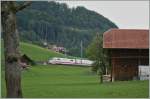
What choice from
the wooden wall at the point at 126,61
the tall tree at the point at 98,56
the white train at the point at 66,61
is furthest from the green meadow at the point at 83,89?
the white train at the point at 66,61

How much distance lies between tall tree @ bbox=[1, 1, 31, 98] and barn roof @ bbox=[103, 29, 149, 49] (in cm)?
2659

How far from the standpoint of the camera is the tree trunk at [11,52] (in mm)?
14734

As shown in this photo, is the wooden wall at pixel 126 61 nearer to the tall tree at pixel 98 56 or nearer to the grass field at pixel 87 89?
the grass field at pixel 87 89

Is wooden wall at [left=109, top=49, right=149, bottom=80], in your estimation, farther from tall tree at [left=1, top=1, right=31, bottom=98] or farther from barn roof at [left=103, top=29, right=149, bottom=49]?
tall tree at [left=1, top=1, right=31, bottom=98]

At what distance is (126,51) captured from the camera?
140ft

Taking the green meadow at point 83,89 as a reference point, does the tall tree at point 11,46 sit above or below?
above

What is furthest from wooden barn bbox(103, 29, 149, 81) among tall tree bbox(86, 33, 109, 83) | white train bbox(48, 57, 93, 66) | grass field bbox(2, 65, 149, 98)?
white train bbox(48, 57, 93, 66)

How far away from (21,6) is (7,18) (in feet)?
1.52

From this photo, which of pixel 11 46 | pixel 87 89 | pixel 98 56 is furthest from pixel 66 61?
pixel 11 46

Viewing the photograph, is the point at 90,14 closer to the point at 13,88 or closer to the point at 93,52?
the point at 93,52

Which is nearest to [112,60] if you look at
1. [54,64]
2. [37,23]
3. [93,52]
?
[93,52]

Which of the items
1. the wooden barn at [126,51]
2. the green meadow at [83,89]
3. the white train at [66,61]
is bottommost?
the white train at [66,61]

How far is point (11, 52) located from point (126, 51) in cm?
2847

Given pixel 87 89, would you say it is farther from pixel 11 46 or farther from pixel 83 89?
pixel 11 46
